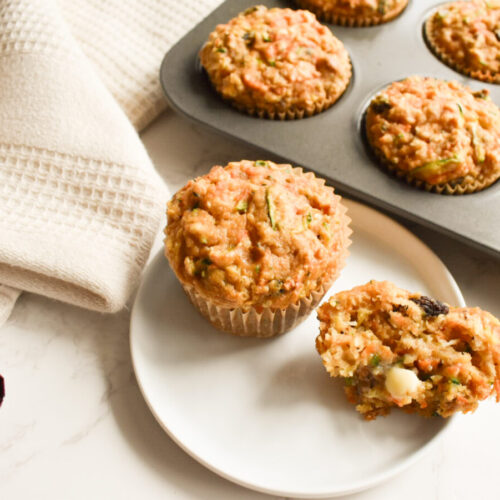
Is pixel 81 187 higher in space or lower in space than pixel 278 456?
higher

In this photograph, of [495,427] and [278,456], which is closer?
[278,456]

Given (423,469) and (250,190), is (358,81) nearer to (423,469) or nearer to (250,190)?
(250,190)

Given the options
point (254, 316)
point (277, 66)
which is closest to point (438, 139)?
point (277, 66)

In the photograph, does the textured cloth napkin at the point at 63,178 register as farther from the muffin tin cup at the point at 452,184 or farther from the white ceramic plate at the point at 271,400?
the muffin tin cup at the point at 452,184

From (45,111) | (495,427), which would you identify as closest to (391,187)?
(495,427)

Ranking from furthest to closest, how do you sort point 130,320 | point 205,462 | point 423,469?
point 130,320, point 423,469, point 205,462

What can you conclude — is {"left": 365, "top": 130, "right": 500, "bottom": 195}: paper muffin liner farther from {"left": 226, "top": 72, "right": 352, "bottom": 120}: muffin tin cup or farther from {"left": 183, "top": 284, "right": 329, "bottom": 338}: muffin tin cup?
{"left": 183, "top": 284, "right": 329, "bottom": 338}: muffin tin cup

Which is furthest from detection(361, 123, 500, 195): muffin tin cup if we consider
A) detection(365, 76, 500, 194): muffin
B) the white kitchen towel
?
the white kitchen towel
